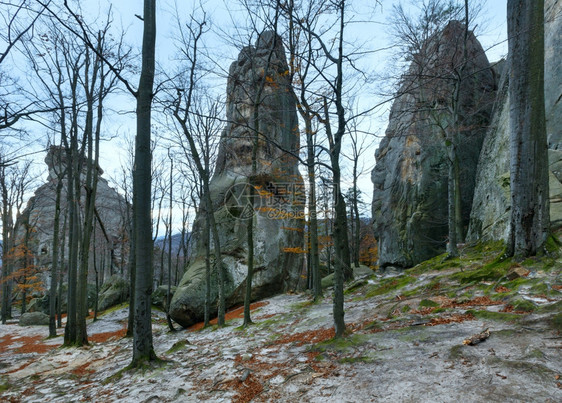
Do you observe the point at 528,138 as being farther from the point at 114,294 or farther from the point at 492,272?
the point at 114,294

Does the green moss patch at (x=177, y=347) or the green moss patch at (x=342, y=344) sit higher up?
the green moss patch at (x=342, y=344)

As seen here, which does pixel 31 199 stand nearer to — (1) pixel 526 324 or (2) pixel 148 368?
(2) pixel 148 368

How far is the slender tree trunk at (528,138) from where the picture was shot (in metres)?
5.86

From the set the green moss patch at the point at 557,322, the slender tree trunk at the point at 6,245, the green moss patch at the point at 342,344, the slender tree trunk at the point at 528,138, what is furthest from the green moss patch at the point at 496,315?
the slender tree trunk at the point at 6,245

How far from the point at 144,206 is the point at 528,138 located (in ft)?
23.5

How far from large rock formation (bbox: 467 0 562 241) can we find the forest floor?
3396 millimetres

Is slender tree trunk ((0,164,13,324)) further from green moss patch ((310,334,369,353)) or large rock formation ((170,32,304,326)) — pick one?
green moss patch ((310,334,369,353))

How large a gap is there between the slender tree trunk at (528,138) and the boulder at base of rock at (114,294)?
75.6 feet

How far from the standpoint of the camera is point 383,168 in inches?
1017

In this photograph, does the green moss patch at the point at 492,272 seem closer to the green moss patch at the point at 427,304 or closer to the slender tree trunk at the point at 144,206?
the green moss patch at the point at 427,304

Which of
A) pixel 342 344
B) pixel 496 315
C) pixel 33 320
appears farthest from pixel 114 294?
pixel 496 315

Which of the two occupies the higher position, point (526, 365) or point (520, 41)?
point (520, 41)

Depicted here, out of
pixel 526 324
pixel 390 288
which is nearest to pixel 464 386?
pixel 526 324

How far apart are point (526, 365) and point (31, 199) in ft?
93.0
